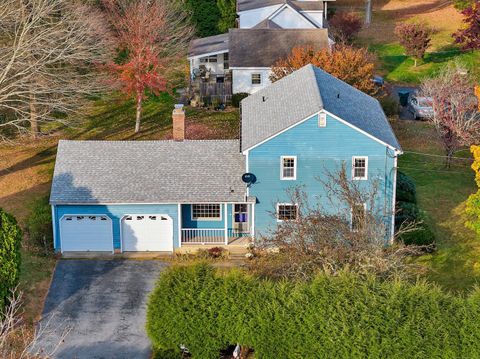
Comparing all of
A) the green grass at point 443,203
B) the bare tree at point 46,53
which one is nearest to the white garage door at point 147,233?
the bare tree at point 46,53

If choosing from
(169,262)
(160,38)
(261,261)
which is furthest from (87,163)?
(160,38)

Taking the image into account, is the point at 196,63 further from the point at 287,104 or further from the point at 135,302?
the point at 135,302

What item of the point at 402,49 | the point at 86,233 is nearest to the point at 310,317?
the point at 86,233

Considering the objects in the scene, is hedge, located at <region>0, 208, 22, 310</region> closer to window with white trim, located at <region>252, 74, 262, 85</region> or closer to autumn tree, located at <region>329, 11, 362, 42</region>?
window with white trim, located at <region>252, 74, 262, 85</region>

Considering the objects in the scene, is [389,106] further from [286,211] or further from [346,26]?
[286,211]

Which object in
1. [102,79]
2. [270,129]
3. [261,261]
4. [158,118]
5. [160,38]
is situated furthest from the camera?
[160,38]

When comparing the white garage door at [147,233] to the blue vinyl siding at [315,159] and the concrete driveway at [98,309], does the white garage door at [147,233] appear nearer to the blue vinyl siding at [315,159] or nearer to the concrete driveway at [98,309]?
the concrete driveway at [98,309]

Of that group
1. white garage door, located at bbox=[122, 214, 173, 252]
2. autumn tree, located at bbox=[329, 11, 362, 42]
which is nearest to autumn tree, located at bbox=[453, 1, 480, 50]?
autumn tree, located at bbox=[329, 11, 362, 42]
